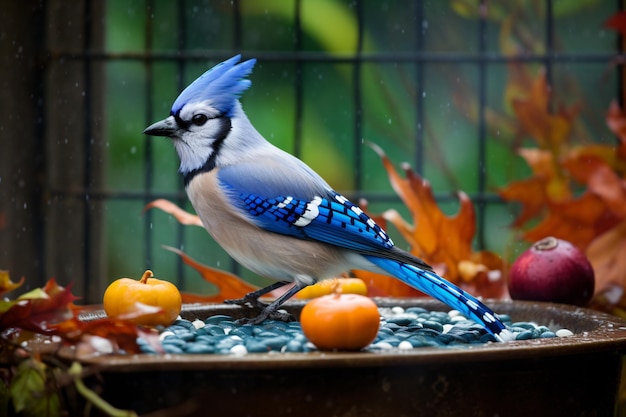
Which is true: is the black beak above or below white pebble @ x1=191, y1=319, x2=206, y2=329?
above

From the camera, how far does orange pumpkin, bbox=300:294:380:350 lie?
1.28 meters

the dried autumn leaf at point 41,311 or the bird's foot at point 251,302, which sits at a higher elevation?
the dried autumn leaf at point 41,311

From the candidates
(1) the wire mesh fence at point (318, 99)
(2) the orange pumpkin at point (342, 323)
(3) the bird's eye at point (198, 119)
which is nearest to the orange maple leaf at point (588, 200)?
(1) the wire mesh fence at point (318, 99)

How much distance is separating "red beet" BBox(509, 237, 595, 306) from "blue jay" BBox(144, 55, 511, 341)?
13.4 inches

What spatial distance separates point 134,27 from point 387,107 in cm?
85

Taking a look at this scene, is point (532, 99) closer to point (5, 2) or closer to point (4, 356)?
point (5, 2)

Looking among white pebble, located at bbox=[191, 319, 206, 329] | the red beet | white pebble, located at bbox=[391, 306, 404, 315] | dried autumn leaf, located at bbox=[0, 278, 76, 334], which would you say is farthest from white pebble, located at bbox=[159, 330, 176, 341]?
the red beet

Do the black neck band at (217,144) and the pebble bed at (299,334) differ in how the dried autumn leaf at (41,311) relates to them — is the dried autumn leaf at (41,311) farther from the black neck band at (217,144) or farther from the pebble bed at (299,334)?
the black neck band at (217,144)

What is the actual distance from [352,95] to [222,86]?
138 cm

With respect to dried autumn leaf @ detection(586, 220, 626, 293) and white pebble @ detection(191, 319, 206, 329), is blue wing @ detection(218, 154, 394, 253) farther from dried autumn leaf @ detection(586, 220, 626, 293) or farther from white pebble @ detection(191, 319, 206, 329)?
dried autumn leaf @ detection(586, 220, 626, 293)

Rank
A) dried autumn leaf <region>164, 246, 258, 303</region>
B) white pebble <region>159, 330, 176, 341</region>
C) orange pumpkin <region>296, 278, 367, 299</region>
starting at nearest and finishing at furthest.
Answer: white pebble <region>159, 330, 176, 341</region> → orange pumpkin <region>296, 278, 367, 299</region> → dried autumn leaf <region>164, 246, 258, 303</region>

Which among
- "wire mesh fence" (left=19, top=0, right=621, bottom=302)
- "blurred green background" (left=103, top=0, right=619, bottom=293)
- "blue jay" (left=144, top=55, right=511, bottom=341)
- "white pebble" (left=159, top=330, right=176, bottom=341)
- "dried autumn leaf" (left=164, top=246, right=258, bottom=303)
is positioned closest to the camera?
"white pebble" (left=159, top=330, right=176, bottom=341)

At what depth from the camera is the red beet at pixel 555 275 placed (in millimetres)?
1903

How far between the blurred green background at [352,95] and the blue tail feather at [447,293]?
114cm
